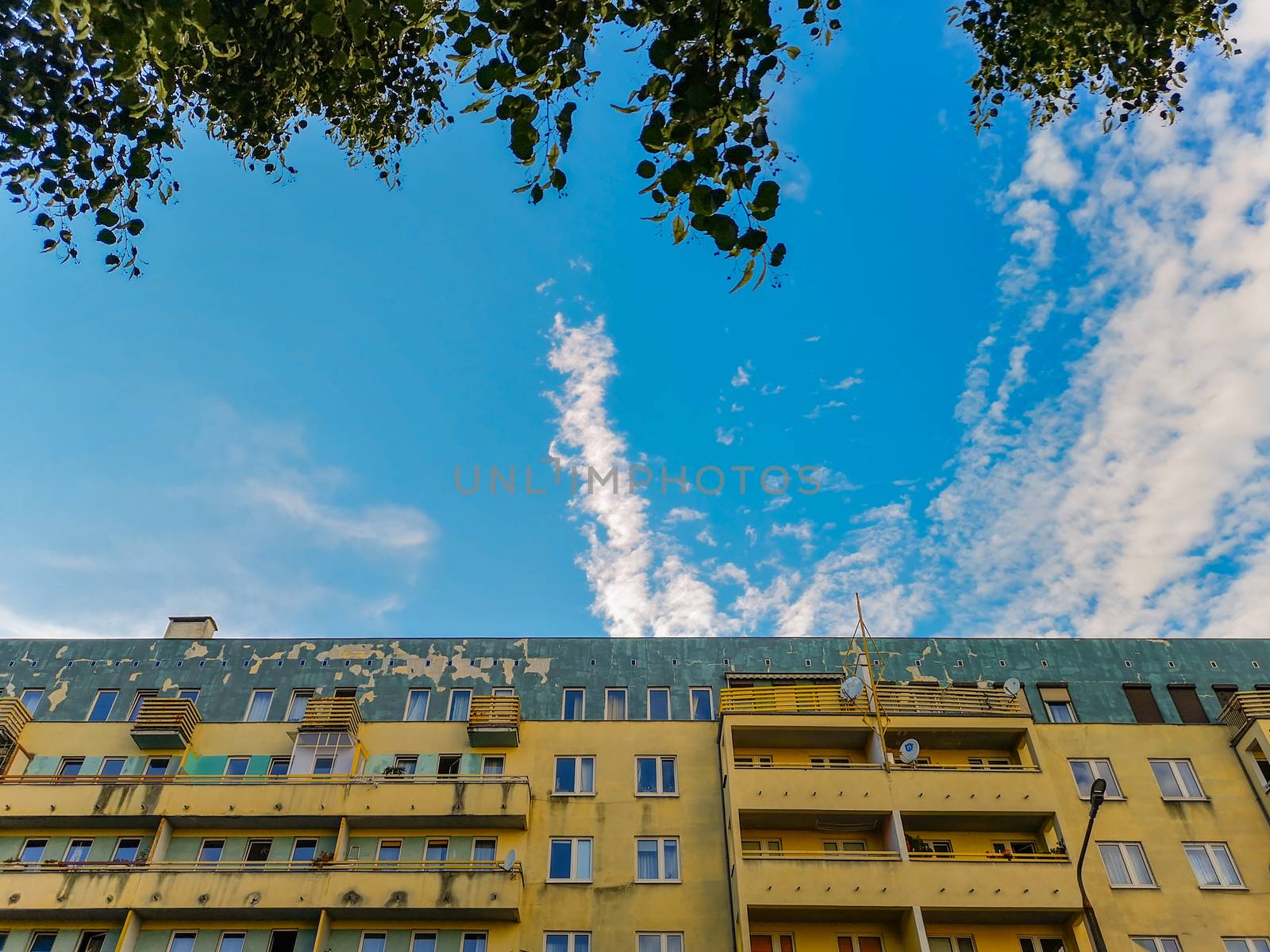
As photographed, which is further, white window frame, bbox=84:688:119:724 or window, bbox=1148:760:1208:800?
white window frame, bbox=84:688:119:724

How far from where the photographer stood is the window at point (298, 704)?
3838 cm

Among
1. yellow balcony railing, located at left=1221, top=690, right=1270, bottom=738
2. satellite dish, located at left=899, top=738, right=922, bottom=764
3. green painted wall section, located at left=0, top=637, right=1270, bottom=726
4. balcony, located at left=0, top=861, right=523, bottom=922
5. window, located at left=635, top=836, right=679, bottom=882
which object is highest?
green painted wall section, located at left=0, top=637, right=1270, bottom=726

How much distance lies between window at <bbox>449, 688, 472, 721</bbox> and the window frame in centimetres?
2342

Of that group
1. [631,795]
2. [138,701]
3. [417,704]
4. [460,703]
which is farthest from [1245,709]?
[138,701]

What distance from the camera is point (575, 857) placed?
111 ft

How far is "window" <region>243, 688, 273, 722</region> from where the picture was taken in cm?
3856

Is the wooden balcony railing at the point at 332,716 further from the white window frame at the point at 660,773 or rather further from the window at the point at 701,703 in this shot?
the window at the point at 701,703

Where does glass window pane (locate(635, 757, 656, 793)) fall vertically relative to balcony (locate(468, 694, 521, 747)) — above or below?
below

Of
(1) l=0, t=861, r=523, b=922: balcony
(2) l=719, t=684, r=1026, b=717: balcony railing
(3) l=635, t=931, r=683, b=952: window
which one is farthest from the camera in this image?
(2) l=719, t=684, r=1026, b=717: balcony railing

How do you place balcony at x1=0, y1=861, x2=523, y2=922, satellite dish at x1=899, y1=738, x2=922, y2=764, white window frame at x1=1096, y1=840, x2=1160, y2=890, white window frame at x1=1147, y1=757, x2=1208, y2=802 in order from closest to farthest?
1. balcony at x1=0, y1=861, x2=523, y2=922
2. white window frame at x1=1096, y1=840, x2=1160, y2=890
3. satellite dish at x1=899, y1=738, x2=922, y2=764
4. white window frame at x1=1147, y1=757, x2=1208, y2=802

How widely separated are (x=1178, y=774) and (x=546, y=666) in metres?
24.7

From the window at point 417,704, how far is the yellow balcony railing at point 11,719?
1471 centimetres

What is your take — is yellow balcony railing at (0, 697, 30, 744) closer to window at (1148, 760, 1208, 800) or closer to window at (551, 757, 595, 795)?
window at (551, 757, 595, 795)

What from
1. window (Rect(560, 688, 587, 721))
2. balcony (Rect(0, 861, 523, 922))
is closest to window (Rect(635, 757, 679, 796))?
window (Rect(560, 688, 587, 721))
